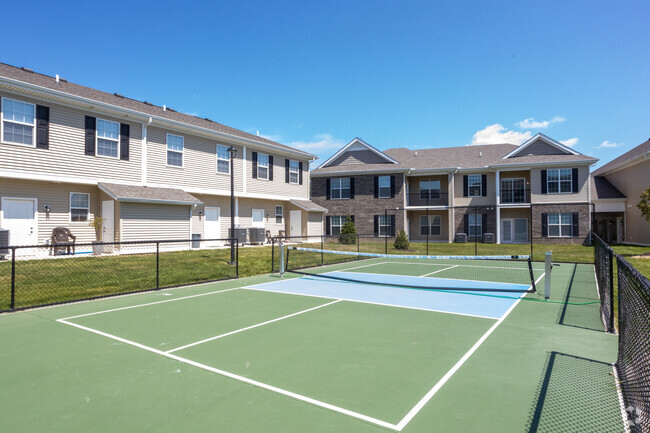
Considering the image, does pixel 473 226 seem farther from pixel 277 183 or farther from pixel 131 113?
pixel 131 113

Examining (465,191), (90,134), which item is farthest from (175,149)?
(465,191)

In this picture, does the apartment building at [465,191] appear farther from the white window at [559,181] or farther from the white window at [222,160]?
the white window at [222,160]

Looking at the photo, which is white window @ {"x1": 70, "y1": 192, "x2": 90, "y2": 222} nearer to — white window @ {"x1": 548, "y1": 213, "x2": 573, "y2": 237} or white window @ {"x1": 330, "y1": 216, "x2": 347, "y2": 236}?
white window @ {"x1": 330, "y1": 216, "x2": 347, "y2": 236}

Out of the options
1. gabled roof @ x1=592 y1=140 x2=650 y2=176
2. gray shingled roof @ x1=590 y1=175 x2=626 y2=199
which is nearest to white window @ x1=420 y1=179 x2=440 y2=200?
gray shingled roof @ x1=590 y1=175 x2=626 y2=199

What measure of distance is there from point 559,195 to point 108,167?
2975 centimetres

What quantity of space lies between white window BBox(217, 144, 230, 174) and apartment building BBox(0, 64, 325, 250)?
0.06 m

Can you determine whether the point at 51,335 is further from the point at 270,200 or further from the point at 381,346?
the point at 270,200

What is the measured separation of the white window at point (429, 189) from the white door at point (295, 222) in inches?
446

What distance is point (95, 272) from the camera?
12.8 metres

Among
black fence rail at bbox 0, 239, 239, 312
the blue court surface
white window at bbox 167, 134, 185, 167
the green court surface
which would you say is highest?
white window at bbox 167, 134, 185, 167

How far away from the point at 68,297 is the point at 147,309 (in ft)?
10.0

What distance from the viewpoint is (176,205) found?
19812mm

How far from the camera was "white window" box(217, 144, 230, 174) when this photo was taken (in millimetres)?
23125

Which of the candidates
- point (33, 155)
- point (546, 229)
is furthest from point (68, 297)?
point (546, 229)
